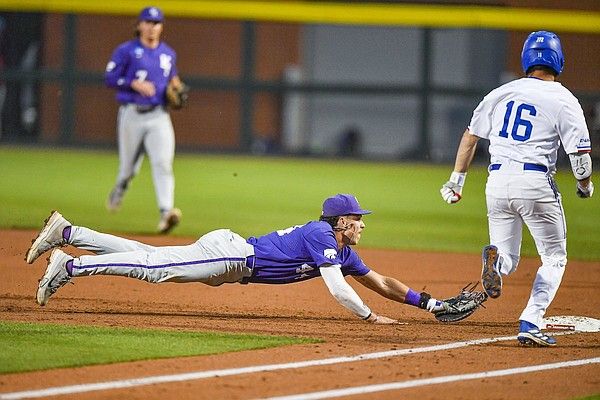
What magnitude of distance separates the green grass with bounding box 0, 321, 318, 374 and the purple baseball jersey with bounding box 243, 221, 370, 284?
49 centimetres

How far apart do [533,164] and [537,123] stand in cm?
24

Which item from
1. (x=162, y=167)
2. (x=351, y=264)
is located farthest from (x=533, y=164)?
(x=162, y=167)

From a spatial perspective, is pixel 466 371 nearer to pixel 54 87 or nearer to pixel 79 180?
pixel 79 180

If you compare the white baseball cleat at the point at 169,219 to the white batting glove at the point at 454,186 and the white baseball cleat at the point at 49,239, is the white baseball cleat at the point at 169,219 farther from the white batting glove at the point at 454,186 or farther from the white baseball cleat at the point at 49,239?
the white batting glove at the point at 454,186

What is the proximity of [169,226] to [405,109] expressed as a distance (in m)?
13.0

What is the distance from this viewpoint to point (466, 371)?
5.74 meters

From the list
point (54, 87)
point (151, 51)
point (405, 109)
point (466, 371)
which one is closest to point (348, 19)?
point (405, 109)

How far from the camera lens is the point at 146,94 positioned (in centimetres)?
1145

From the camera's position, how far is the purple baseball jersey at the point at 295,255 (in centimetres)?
661

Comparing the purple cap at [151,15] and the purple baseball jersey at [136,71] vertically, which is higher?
the purple cap at [151,15]

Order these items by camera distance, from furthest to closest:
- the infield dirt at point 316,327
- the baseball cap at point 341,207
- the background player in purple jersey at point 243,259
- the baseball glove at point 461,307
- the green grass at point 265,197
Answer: the green grass at point 265,197
the baseball glove at point 461,307
the baseball cap at point 341,207
the background player in purple jersey at point 243,259
the infield dirt at point 316,327

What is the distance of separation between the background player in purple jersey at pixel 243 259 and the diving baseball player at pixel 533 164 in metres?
0.83

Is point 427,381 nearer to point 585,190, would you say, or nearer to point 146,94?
point 585,190

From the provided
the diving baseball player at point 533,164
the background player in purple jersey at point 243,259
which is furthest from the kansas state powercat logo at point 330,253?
the diving baseball player at point 533,164
